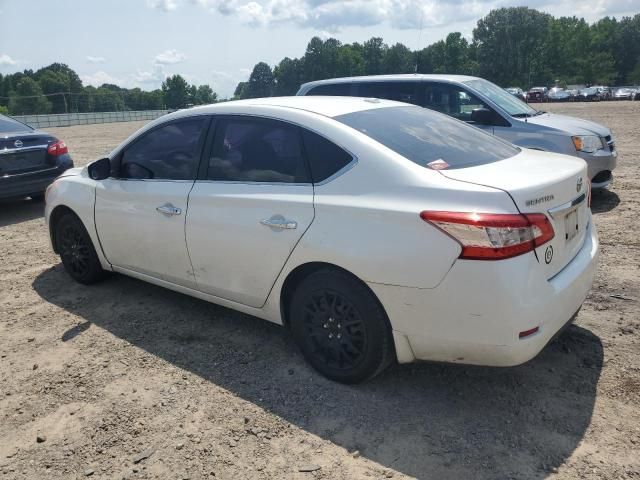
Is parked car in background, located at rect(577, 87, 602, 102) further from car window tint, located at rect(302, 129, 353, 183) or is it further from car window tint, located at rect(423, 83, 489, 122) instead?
car window tint, located at rect(302, 129, 353, 183)

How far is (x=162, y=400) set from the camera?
10.5ft

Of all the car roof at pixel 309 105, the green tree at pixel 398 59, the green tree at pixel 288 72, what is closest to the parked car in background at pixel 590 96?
the green tree at pixel 398 59

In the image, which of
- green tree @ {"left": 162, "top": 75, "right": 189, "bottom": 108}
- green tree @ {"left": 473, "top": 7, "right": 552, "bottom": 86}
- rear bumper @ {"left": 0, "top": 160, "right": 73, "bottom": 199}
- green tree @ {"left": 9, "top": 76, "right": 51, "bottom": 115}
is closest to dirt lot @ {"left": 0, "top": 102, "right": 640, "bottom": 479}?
rear bumper @ {"left": 0, "top": 160, "right": 73, "bottom": 199}

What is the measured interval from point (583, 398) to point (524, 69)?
10890cm

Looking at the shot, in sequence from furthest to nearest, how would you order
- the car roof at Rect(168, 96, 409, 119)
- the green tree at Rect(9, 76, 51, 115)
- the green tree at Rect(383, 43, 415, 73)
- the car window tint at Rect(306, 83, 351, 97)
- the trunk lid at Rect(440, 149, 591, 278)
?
1. the green tree at Rect(383, 43, 415, 73)
2. the green tree at Rect(9, 76, 51, 115)
3. the car window tint at Rect(306, 83, 351, 97)
4. the car roof at Rect(168, 96, 409, 119)
5. the trunk lid at Rect(440, 149, 591, 278)

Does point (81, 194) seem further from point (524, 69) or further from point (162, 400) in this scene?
point (524, 69)

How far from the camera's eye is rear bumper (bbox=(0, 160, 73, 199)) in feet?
25.0

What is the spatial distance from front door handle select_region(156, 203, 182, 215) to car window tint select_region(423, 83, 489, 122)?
487 centimetres

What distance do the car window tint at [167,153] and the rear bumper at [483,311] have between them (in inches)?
72.3

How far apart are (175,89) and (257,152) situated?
315ft

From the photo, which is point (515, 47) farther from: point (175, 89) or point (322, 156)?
point (322, 156)

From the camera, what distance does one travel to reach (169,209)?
3.90 metres

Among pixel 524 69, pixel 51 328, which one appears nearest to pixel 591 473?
pixel 51 328

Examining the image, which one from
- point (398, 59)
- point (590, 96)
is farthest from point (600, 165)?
point (398, 59)
